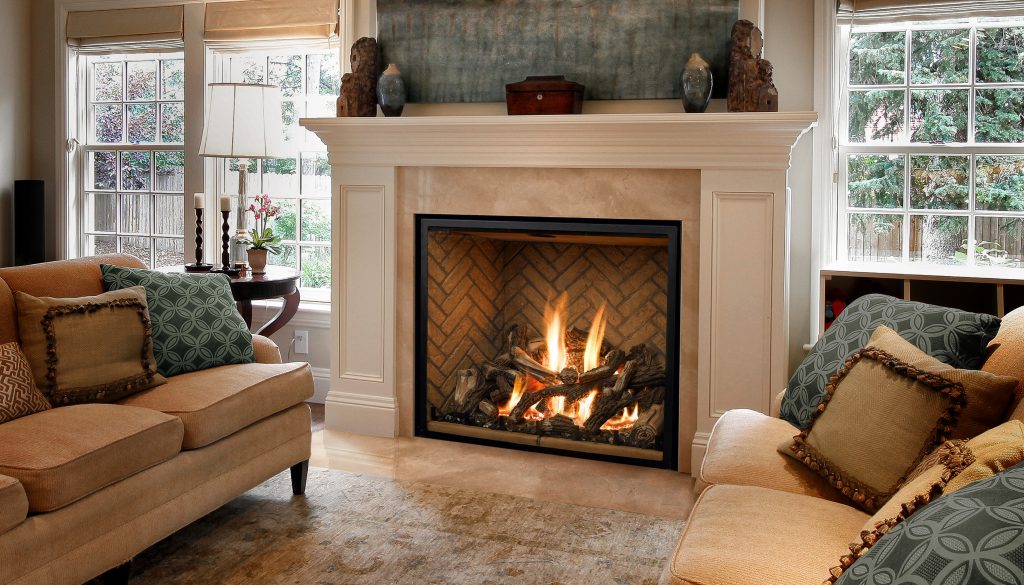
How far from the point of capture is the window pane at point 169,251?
5.19 m

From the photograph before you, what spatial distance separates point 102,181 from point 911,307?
4.69 metres

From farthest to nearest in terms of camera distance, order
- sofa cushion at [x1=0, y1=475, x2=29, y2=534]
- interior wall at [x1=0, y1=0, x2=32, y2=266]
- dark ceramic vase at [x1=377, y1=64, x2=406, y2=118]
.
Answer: interior wall at [x1=0, y1=0, x2=32, y2=266] < dark ceramic vase at [x1=377, y1=64, x2=406, y2=118] < sofa cushion at [x1=0, y1=475, x2=29, y2=534]

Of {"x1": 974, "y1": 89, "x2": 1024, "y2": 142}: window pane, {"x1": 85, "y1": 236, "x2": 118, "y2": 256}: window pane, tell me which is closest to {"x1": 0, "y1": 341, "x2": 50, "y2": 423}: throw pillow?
{"x1": 85, "y1": 236, "x2": 118, "y2": 256}: window pane

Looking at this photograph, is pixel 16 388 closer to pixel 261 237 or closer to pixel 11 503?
pixel 11 503

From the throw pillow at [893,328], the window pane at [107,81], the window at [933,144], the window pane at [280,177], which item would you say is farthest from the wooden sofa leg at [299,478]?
the window pane at [107,81]

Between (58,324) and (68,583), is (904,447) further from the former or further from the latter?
(58,324)

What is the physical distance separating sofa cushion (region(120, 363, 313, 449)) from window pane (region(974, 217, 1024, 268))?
9.12ft

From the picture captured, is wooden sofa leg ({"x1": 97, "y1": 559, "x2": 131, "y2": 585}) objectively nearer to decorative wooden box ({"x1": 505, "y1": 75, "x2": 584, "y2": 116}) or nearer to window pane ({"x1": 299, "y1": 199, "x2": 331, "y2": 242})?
decorative wooden box ({"x1": 505, "y1": 75, "x2": 584, "y2": 116})

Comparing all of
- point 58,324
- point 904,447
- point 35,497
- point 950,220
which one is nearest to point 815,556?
point 904,447

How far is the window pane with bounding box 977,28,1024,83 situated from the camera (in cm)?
Answer: 364

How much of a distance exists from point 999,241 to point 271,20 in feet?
12.0

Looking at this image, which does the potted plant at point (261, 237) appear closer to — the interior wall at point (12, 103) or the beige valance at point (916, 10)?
the interior wall at point (12, 103)

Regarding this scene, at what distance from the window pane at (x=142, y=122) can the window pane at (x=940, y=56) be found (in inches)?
159

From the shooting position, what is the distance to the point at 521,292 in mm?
4281
